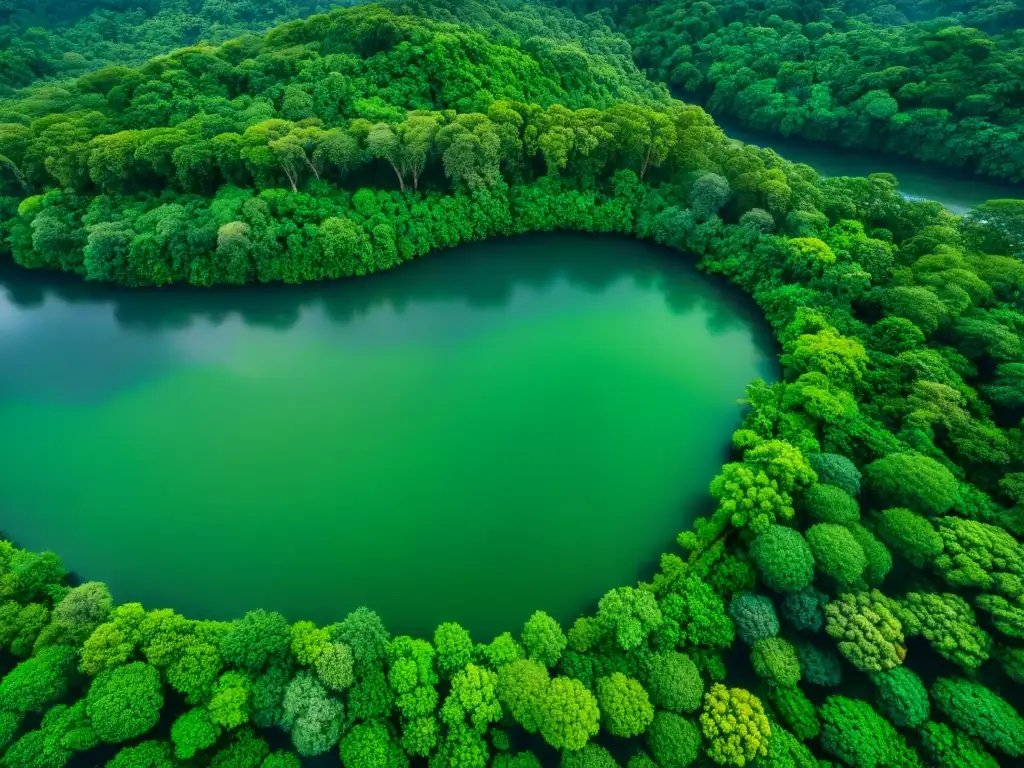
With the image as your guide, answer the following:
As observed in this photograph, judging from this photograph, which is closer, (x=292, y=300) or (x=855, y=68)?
(x=292, y=300)

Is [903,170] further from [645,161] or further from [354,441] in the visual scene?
[354,441]

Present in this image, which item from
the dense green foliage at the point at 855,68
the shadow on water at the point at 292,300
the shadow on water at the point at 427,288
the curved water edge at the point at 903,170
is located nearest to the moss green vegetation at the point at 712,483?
the shadow on water at the point at 427,288

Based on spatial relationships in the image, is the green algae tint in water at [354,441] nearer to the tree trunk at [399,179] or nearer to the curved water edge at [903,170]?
the tree trunk at [399,179]

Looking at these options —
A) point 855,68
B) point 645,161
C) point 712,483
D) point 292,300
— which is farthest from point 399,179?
point 855,68

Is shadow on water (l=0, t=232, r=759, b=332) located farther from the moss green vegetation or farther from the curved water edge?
the curved water edge

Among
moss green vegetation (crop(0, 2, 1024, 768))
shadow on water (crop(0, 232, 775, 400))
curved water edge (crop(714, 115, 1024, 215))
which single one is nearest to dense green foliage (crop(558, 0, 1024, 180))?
curved water edge (crop(714, 115, 1024, 215))

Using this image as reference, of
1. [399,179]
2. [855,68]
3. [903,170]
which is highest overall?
[855,68]
